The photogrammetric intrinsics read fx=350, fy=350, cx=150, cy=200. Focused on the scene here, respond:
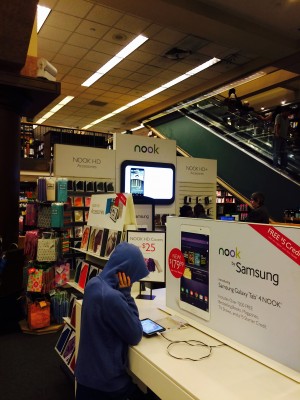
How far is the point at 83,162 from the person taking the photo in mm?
5270

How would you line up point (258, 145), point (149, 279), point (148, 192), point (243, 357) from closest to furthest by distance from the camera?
1. point (243, 357)
2. point (149, 279)
3. point (148, 192)
4. point (258, 145)

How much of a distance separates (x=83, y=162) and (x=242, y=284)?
12.9 ft

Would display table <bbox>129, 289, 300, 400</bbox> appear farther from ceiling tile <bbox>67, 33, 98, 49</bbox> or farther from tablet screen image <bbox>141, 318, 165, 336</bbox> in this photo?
ceiling tile <bbox>67, 33, 98, 49</bbox>

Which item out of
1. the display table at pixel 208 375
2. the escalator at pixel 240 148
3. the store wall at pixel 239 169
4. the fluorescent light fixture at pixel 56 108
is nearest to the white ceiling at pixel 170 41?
the fluorescent light fixture at pixel 56 108

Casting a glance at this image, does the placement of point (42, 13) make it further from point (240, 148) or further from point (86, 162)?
point (240, 148)

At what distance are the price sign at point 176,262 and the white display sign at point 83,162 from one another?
129 inches

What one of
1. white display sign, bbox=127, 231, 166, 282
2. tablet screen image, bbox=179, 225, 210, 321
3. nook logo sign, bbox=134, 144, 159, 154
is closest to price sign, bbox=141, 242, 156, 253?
white display sign, bbox=127, 231, 166, 282

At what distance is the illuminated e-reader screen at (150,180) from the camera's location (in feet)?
18.8

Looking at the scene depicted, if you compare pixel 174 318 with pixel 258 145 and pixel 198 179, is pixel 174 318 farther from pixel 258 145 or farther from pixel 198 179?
pixel 258 145

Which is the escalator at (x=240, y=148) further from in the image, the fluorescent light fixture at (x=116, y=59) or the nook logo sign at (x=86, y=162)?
the nook logo sign at (x=86, y=162)

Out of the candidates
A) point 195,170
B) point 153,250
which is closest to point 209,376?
point 153,250

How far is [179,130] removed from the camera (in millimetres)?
11453

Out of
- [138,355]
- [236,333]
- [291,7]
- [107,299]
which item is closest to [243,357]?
[236,333]

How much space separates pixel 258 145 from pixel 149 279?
7.40m
